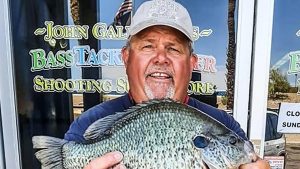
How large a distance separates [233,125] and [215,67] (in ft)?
2.83

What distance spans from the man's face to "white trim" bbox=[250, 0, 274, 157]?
3.23 ft

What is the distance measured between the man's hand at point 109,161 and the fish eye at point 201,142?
0.23 m

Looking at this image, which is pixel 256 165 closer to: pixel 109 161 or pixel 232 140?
pixel 232 140

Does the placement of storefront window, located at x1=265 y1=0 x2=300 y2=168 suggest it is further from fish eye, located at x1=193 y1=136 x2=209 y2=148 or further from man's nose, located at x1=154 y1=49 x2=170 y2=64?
fish eye, located at x1=193 y1=136 x2=209 y2=148

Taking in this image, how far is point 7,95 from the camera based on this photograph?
2.48 m

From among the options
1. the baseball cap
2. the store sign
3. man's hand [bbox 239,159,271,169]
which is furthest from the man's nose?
the store sign

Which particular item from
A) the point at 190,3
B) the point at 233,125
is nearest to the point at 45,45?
the point at 190,3

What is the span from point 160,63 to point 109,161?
412mm

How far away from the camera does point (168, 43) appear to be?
144 cm

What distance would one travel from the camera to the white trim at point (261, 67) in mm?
2311

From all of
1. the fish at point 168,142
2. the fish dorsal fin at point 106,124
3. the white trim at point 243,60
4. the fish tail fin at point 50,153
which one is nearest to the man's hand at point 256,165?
the fish at point 168,142

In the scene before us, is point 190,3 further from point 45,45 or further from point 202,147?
point 202,147

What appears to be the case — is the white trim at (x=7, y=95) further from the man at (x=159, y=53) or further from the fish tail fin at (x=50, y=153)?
the fish tail fin at (x=50, y=153)

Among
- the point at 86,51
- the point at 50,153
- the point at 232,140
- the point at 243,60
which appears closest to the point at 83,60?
the point at 86,51
